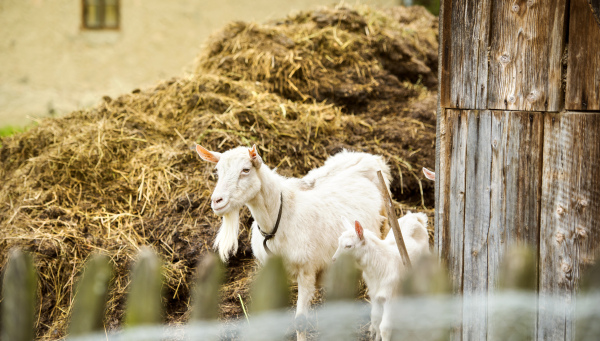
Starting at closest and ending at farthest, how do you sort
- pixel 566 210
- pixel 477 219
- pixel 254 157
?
pixel 566 210
pixel 477 219
pixel 254 157

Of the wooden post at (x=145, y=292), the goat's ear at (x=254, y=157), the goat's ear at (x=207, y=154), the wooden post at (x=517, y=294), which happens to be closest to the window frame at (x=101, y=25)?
the goat's ear at (x=207, y=154)

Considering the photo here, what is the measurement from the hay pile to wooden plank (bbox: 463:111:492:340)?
1910 millimetres

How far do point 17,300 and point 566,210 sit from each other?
8.14 feet

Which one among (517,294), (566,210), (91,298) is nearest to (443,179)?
(566,210)

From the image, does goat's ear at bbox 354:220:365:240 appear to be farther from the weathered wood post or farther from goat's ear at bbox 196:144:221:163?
goat's ear at bbox 196:144:221:163

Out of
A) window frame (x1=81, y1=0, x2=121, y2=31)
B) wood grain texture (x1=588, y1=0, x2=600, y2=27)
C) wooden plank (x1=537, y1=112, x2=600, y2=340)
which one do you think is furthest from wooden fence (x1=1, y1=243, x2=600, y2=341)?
window frame (x1=81, y1=0, x2=121, y2=31)

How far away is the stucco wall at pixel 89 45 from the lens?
10766 mm

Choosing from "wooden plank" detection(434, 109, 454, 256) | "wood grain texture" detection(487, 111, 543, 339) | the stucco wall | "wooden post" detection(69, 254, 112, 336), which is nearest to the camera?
"wooden post" detection(69, 254, 112, 336)

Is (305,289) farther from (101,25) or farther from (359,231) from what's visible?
(101,25)

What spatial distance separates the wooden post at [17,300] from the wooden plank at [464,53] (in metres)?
2.27

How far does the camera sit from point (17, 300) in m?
1.71

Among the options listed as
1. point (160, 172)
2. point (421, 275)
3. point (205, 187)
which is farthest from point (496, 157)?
point (160, 172)

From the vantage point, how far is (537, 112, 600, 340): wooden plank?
2.76 meters

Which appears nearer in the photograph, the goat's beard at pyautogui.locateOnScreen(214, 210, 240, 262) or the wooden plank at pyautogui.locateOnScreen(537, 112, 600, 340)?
the wooden plank at pyautogui.locateOnScreen(537, 112, 600, 340)
